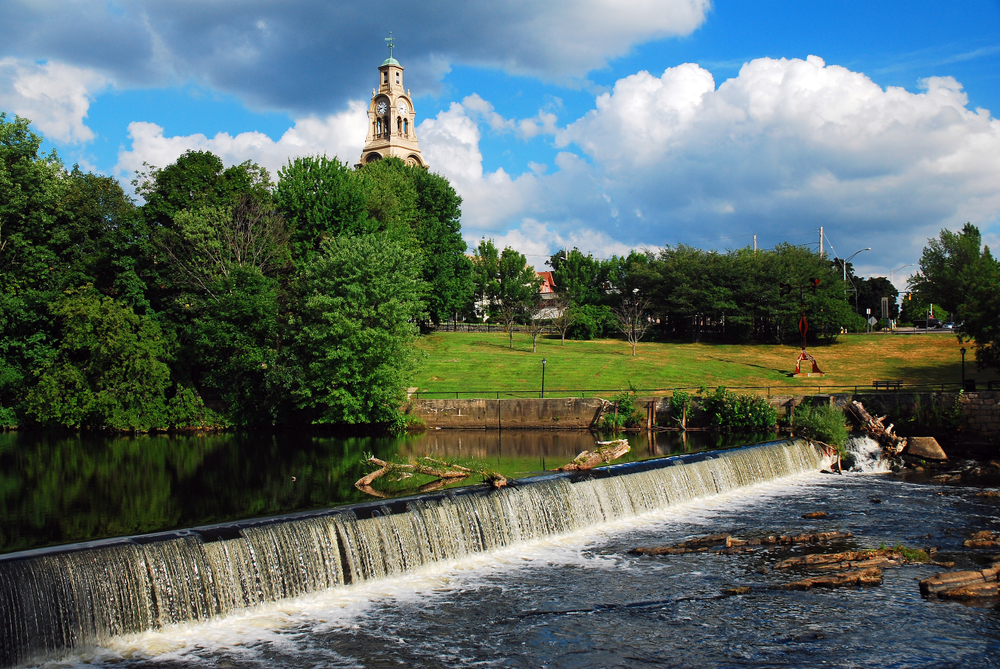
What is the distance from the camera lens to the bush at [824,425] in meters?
31.9

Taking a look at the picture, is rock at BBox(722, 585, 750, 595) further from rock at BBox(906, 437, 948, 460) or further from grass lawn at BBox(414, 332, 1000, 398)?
grass lawn at BBox(414, 332, 1000, 398)

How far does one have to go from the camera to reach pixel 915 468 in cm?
2989

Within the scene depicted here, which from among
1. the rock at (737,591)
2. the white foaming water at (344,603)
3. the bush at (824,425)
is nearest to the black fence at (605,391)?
the bush at (824,425)

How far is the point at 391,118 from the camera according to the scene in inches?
3949

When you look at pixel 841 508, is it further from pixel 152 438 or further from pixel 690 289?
pixel 690 289

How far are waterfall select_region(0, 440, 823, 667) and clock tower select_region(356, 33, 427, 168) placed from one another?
278 feet

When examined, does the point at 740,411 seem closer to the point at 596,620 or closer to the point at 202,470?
the point at 202,470

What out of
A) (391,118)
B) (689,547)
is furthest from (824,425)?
(391,118)

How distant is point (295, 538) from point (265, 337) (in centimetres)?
2647

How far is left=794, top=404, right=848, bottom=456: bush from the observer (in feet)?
105

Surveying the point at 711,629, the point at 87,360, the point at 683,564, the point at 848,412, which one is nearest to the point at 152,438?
the point at 87,360

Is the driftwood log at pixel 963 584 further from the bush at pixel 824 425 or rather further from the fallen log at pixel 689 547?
the bush at pixel 824 425

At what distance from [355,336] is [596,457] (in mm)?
16141

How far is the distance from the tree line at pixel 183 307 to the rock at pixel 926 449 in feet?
77.1
